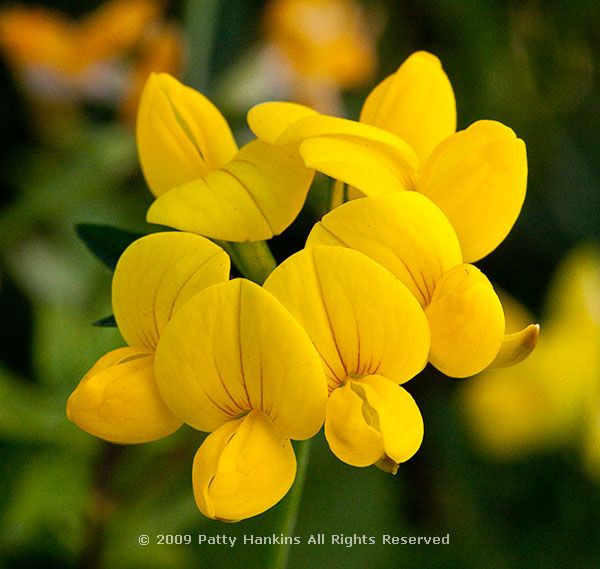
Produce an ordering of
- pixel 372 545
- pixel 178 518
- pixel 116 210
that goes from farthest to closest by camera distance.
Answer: pixel 116 210
pixel 372 545
pixel 178 518

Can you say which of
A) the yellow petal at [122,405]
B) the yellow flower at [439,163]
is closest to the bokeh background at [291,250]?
the yellow petal at [122,405]

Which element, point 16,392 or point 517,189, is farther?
point 16,392

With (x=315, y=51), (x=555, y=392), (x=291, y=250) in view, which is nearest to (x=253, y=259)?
(x=291, y=250)

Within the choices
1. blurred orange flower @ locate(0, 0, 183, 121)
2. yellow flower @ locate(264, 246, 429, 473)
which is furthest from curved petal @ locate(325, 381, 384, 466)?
blurred orange flower @ locate(0, 0, 183, 121)

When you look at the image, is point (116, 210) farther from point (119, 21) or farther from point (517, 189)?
point (517, 189)

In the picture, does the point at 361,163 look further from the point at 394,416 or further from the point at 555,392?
the point at 555,392

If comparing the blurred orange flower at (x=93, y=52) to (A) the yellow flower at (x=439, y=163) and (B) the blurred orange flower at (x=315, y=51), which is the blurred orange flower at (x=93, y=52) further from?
(A) the yellow flower at (x=439, y=163)

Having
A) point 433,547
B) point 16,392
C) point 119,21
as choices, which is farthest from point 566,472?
point 119,21
